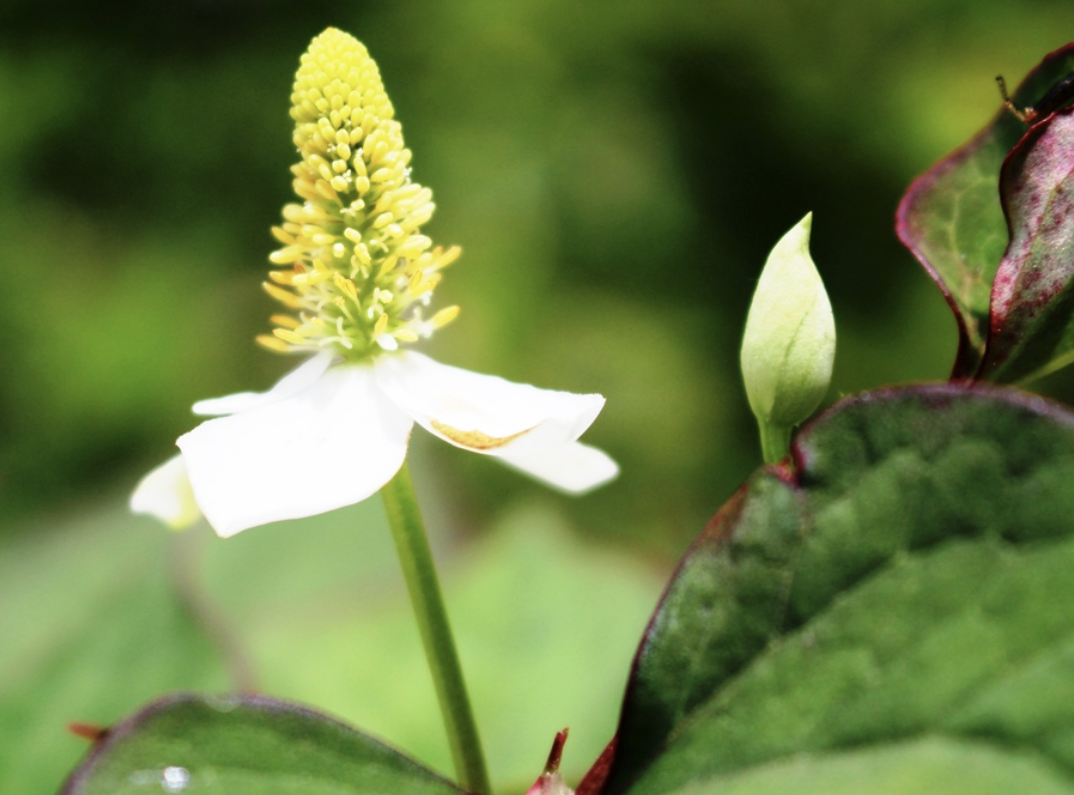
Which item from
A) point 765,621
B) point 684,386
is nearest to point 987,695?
point 765,621

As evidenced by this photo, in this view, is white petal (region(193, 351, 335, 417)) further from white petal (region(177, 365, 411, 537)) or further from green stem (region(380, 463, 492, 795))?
green stem (region(380, 463, 492, 795))

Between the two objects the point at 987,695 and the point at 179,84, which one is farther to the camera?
the point at 179,84

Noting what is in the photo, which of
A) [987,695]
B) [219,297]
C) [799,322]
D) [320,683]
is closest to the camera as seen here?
[987,695]

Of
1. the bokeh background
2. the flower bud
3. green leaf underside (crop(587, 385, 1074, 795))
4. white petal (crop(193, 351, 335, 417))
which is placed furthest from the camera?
the bokeh background

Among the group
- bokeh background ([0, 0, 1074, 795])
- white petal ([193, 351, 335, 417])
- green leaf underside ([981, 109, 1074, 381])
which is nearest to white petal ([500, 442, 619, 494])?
white petal ([193, 351, 335, 417])

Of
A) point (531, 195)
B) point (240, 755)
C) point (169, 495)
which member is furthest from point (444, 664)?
point (531, 195)

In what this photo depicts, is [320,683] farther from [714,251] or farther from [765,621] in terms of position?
[714,251]

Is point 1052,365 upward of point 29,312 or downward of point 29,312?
downward
